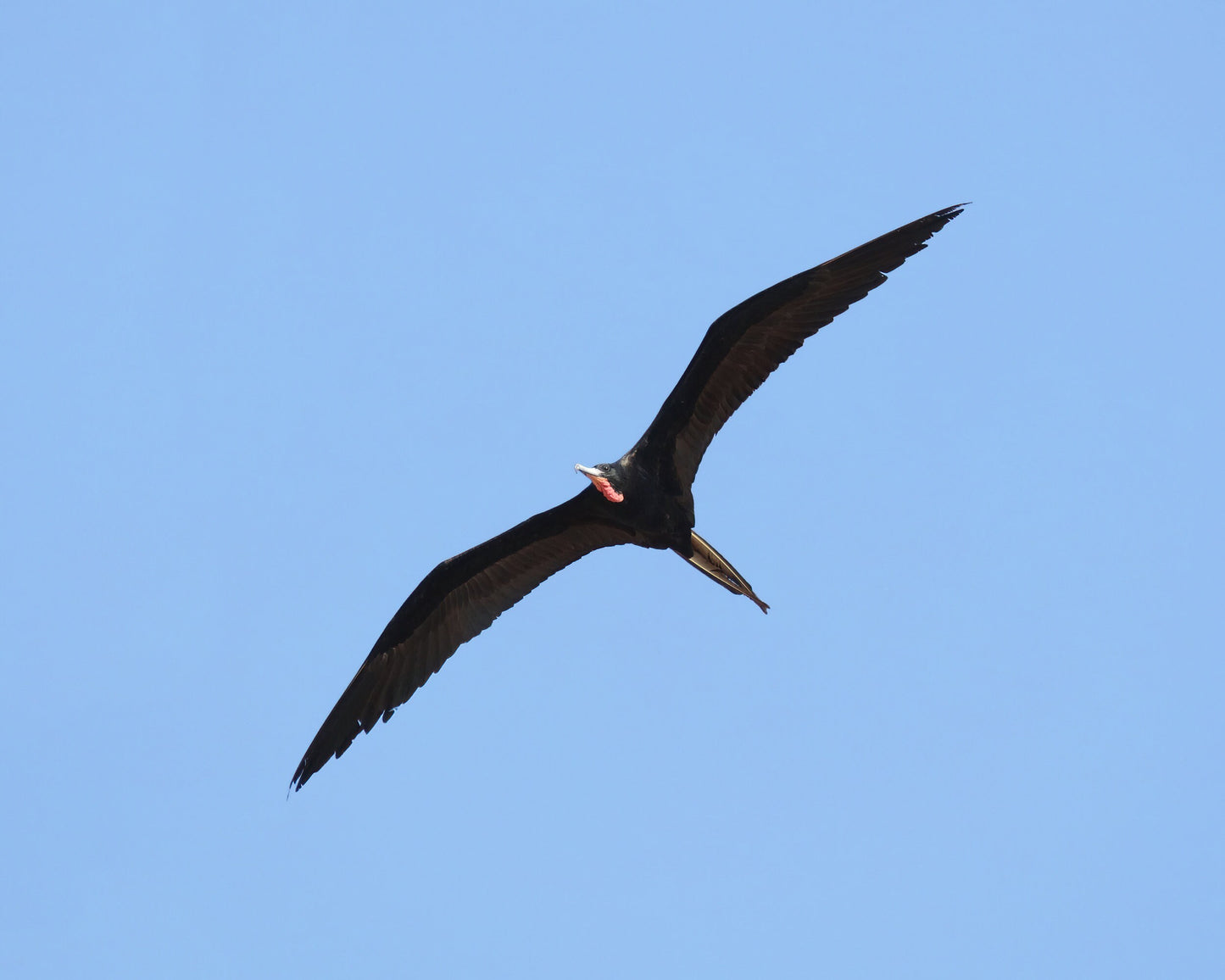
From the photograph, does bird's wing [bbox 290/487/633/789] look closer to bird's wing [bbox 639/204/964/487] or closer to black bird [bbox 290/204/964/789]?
black bird [bbox 290/204/964/789]

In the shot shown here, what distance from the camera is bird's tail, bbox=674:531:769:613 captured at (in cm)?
1143

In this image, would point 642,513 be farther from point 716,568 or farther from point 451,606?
point 451,606

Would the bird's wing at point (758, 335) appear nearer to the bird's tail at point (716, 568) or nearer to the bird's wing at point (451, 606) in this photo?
the bird's tail at point (716, 568)

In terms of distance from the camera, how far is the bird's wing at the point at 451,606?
40.0ft

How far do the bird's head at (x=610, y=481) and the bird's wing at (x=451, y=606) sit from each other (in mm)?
791

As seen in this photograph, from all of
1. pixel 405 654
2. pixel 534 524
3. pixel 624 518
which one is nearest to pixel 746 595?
pixel 624 518

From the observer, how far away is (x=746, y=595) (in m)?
11.4

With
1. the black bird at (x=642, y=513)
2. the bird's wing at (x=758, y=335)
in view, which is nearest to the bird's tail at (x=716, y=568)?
the black bird at (x=642, y=513)

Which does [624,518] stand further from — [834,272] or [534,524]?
[834,272]

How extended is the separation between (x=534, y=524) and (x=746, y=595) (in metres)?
1.99

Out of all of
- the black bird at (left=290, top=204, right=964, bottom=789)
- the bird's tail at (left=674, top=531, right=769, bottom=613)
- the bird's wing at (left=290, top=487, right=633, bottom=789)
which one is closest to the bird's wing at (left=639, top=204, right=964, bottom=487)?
the black bird at (left=290, top=204, right=964, bottom=789)

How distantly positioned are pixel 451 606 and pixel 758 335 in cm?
365

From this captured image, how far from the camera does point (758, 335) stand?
1099 centimetres

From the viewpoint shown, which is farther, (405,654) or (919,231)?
(405,654)
